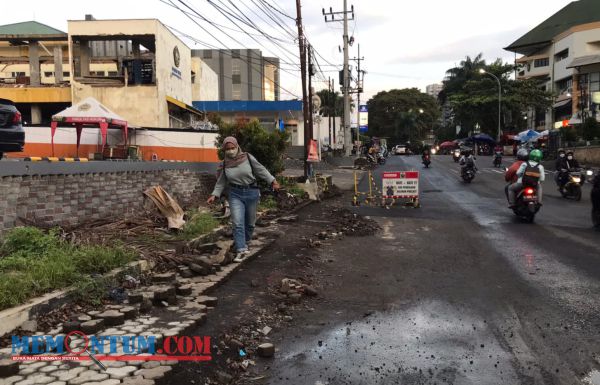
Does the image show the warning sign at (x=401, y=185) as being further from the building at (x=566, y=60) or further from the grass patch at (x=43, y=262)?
the building at (x=566, y=60)

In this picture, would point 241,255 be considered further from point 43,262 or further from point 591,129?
point 591,129

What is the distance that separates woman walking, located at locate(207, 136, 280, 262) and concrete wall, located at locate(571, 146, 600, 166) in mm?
30742

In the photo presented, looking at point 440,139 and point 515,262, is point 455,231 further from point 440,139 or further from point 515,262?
point 440,139

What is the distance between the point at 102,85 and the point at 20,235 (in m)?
24.0

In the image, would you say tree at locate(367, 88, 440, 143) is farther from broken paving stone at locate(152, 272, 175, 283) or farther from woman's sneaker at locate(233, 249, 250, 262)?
broken paving stone at locate(152, 272, 175, 283)

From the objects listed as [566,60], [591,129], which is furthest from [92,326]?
[566,60]

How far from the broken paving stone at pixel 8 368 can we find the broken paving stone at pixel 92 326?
0.75 meters

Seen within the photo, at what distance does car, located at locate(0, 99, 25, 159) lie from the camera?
805cm

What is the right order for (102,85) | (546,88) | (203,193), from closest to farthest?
1. (203,193)
2. (102,85)
3. (546,88)

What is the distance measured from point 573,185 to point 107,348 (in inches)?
640

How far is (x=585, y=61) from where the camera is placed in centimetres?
4969

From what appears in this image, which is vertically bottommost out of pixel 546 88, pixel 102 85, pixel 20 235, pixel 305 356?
pixel 305 356

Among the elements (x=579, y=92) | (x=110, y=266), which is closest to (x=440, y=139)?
(x=579, y=92)

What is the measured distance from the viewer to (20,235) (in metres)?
5.73
